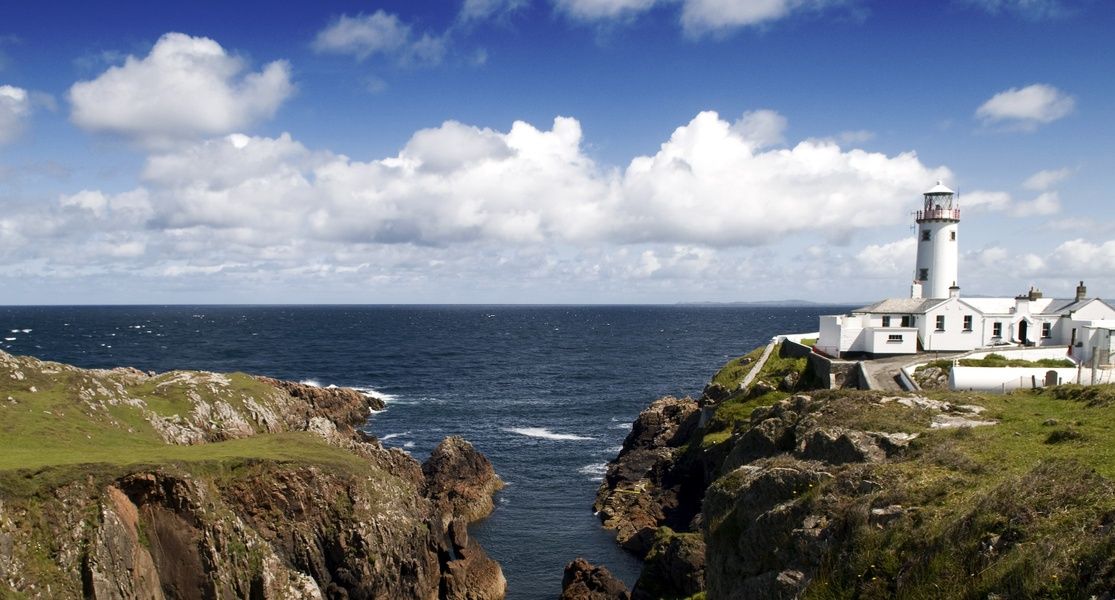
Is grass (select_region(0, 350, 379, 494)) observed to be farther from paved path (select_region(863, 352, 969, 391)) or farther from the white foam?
the white foam

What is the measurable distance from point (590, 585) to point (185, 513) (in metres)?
18.9

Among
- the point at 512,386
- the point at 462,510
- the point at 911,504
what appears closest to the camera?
the point at 911,504

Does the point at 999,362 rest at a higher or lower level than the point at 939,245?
lower

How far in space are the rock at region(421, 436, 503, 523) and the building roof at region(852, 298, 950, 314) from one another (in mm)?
30525

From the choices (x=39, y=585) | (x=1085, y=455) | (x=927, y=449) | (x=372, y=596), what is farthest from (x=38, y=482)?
(x=1085, y=455)

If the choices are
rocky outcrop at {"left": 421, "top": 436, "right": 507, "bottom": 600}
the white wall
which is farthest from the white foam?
the white wall

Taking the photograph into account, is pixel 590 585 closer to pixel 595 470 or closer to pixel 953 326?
pixel 595 470

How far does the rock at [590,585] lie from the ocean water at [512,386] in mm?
3025

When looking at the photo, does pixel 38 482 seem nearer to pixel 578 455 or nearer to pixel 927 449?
pixel 927 449

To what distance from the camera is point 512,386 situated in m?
106

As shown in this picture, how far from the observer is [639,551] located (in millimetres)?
44938

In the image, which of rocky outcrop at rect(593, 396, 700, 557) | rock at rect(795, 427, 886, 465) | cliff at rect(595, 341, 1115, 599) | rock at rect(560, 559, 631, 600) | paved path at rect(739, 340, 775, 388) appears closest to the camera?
cliff at rect(595, 341, 1115, 599)

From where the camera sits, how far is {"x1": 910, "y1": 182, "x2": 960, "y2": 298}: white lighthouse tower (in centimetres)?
6019

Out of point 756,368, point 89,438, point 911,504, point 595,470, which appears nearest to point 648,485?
point 595,470
